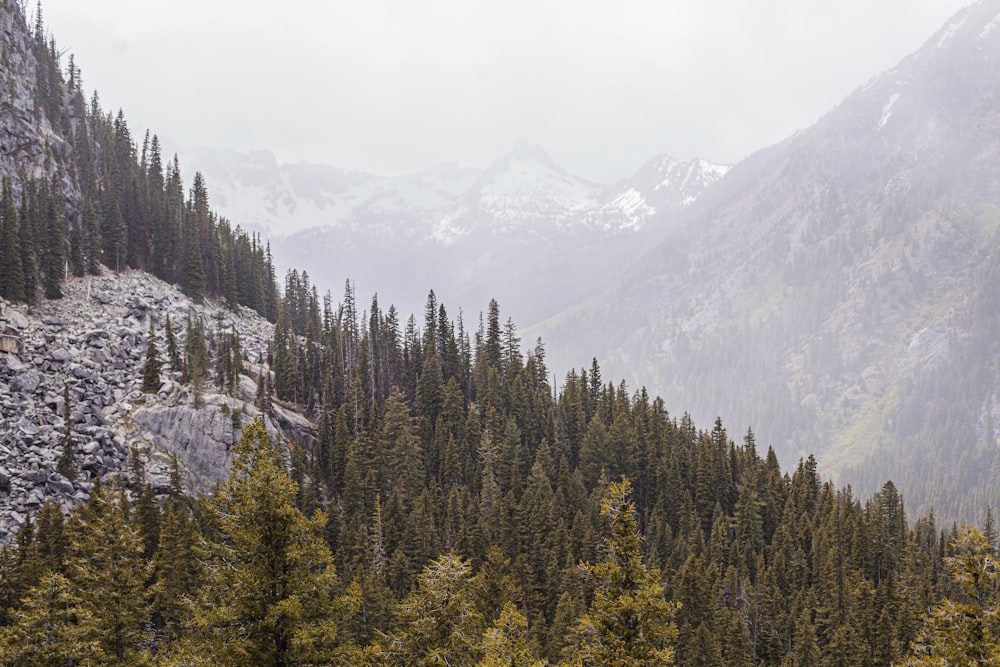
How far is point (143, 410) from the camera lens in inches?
3730

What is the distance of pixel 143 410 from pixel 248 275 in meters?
60.5

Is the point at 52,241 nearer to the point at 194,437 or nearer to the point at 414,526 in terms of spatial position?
the point at 194,437

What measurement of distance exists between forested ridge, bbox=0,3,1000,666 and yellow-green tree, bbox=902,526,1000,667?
0.34ft

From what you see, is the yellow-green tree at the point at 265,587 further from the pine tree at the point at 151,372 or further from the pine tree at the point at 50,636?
the pine tree at the point at 151,372

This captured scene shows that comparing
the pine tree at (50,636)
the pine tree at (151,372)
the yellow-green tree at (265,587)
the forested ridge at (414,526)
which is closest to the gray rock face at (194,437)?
the forested ridge at (414,526)

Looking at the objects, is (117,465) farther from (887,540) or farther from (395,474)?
(887,540)

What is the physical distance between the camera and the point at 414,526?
90.1 metres

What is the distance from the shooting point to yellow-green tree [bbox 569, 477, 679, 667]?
24.4m

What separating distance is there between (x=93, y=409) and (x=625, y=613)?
289 feet

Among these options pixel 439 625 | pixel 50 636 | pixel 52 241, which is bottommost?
pixel 50 636

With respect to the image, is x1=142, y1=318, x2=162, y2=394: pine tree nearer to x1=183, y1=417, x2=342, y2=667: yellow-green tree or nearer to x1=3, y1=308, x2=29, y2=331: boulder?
x1=3, y1=308, x2=29, y2=331: boulder

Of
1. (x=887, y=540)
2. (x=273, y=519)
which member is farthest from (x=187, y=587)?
(x=887, y=540)

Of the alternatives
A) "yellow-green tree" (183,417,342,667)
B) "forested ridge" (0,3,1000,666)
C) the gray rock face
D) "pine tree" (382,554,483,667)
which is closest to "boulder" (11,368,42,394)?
the gray rock face

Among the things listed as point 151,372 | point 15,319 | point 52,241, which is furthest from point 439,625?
point 52,241
